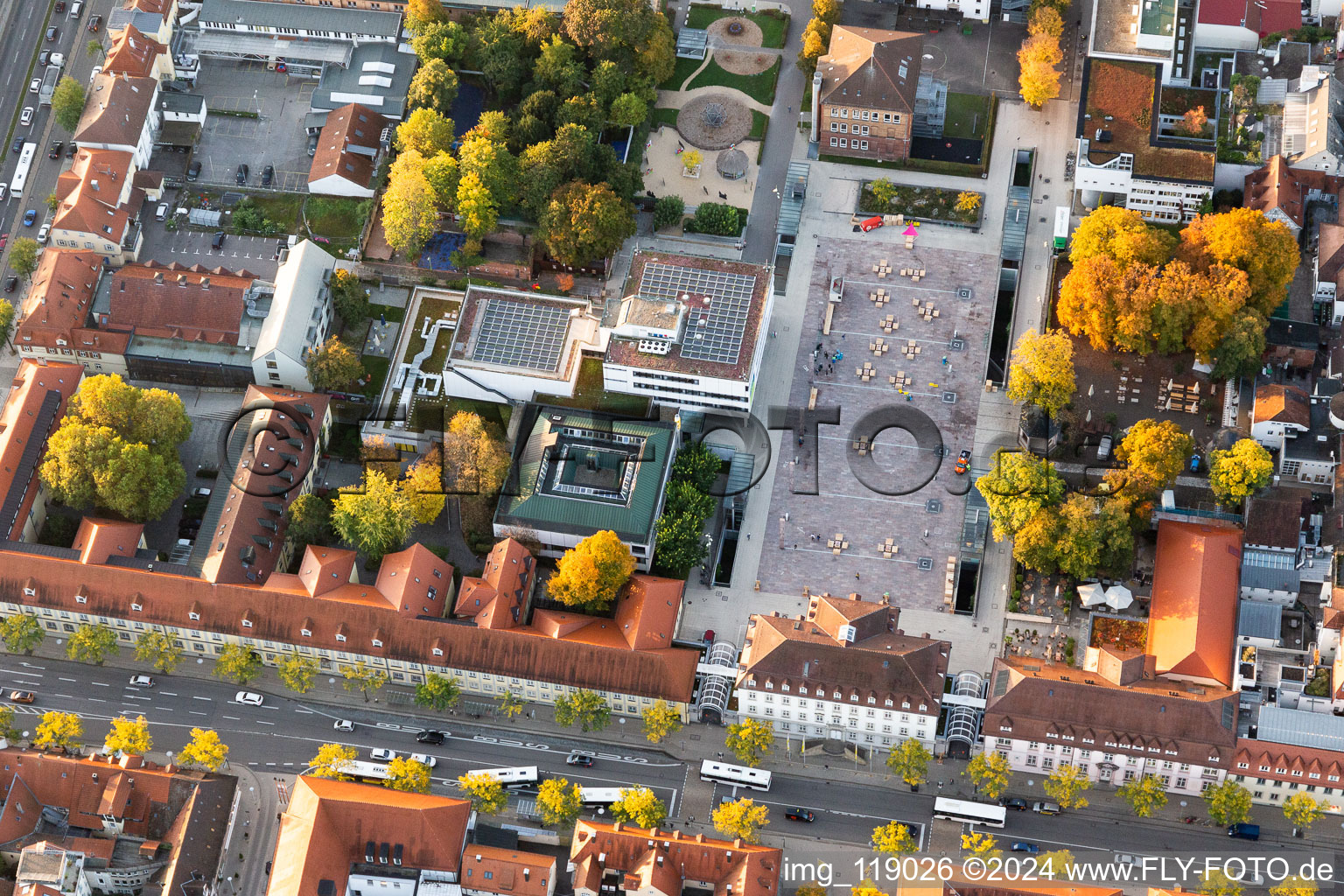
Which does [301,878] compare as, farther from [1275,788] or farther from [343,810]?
[1275,788]

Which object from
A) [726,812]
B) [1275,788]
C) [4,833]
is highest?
[1275,788]

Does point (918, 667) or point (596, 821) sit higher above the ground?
point (918, 667)

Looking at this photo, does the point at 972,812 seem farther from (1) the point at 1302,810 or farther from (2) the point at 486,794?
(2) the point at 486,794

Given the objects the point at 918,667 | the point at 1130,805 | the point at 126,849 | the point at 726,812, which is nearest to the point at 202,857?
the point at 126,849

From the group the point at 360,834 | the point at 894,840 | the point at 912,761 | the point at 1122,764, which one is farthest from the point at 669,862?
the point at 1122,764

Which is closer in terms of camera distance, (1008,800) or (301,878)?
(301,878)

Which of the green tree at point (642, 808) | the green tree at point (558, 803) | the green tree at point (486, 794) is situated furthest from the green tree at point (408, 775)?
the green tree at point (642, 808)
